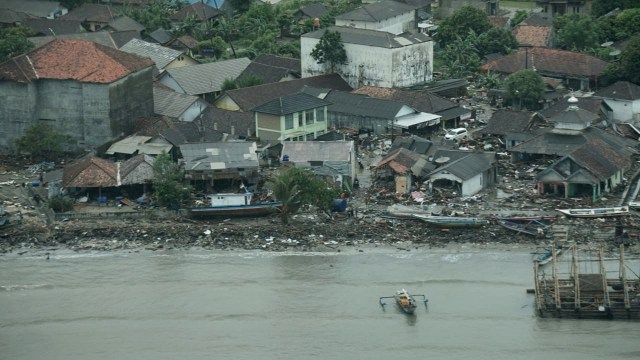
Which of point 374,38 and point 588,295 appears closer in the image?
point 588,295

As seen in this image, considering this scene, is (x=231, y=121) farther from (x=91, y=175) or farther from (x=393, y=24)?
(x=393, y=24)

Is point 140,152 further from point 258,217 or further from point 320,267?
point 320,267

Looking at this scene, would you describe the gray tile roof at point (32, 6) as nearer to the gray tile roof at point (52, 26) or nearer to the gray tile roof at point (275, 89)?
the gray tile roof at point (52, 26)

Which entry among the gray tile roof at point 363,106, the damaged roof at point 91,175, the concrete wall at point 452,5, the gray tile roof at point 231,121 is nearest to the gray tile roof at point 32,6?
the concrete wall at point 452,5

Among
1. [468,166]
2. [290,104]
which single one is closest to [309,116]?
[290,104]

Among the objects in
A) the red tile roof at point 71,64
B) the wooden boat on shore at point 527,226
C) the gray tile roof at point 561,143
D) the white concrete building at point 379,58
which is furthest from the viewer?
the white concrete building at point 379,58

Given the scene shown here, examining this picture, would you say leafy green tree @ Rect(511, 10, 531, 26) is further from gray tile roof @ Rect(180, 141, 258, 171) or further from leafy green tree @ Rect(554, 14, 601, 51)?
gray tile roof @ Rect(180, 141, 258, 171)

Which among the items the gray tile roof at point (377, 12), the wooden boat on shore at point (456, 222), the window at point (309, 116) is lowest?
the wooden boat on shore at point (456, 222)

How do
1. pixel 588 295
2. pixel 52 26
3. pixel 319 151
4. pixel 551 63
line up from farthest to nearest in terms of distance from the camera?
1. pixel 52 26
2. pixel 551 63
3. pixel 319 151
4. pixel 588 295
